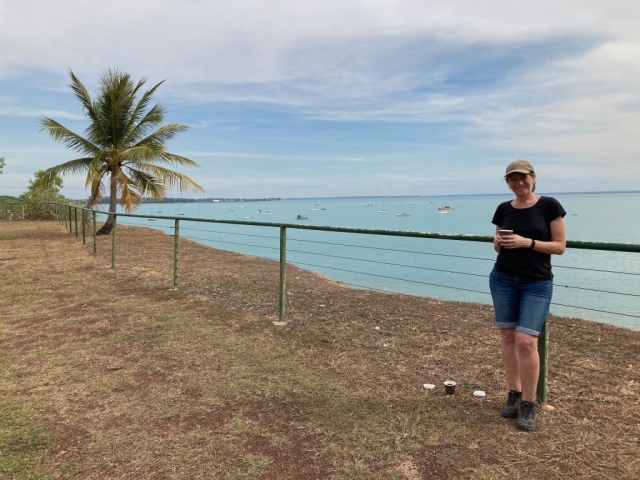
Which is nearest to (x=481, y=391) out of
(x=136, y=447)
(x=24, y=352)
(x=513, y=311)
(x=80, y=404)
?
(x=513, y=311)

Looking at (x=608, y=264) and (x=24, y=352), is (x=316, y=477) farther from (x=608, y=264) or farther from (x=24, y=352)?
(x=608, y=264)

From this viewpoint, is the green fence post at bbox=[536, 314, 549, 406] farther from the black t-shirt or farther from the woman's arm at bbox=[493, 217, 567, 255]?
the woman's arm at bbox=[493, 217, 567, 255]

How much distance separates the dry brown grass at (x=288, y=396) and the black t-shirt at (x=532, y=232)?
3.21 feet

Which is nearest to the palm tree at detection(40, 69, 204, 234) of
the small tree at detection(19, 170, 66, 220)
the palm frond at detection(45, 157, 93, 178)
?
the palm frond at detection(45, 157, 93, 178)

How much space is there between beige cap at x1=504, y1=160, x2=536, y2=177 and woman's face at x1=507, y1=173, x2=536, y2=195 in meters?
0.02

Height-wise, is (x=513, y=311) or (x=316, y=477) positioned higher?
(x=513, y=311)

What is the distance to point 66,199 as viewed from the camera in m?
25.8

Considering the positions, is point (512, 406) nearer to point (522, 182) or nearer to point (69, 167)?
point (522, 182)

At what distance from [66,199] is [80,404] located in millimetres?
26407

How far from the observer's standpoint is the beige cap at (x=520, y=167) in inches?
104

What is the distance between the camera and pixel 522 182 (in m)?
2.67

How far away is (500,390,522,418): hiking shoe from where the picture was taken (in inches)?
113

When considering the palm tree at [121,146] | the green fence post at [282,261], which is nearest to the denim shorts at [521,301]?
the green fence post at [282,261]

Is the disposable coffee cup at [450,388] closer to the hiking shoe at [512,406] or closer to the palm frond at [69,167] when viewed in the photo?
the hiking shoe at [512,406]
